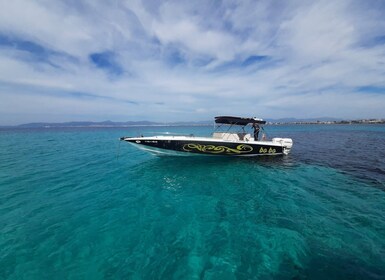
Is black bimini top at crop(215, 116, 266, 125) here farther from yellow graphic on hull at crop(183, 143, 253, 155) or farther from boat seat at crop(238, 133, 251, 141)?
yellow graphic on hull at crop(183, 143, 253, 155)

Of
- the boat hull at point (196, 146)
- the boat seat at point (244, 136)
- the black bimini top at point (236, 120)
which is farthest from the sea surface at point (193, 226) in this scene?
the black bimini top at point (236, 120)

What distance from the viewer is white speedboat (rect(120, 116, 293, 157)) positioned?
60.1 feet

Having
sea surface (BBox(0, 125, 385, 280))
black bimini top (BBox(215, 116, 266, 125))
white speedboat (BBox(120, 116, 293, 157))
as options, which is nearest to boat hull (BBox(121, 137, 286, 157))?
white speedboat (BBox(120, 116, 293, 157))

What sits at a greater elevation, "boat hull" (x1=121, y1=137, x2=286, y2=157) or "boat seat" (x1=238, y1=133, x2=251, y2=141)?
"boat seat" (x1=238, y1=133, x2=251, y2=141)

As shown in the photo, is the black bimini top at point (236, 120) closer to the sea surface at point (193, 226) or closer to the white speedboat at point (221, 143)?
the white speedboat at point (221, 143)

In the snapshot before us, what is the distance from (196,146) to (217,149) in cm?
193

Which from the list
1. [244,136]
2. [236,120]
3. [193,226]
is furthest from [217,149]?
[193,226]

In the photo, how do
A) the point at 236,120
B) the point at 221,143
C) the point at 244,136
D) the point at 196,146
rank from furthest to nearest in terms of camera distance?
the point at 244,136, the point at 236,120, the point at 221,143, the point at 196,146

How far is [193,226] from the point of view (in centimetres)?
797

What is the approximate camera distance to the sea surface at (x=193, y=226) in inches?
228

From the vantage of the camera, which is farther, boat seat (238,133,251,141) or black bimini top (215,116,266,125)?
boat seat (238,133,251,141)

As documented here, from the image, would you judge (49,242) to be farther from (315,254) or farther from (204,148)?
(204,148)

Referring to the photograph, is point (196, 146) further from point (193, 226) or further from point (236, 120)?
point (193, 226)

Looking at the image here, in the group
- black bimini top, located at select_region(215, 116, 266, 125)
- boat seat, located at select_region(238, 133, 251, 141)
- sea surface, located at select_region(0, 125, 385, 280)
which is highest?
black bimini top, located at select_region(215, 116, 266, 125)
